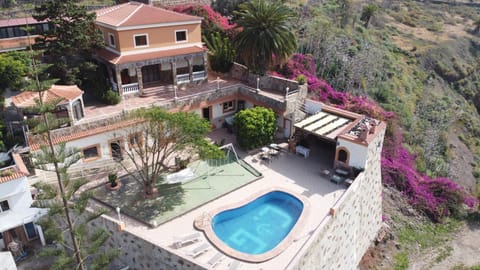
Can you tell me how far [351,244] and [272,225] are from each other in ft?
22.0

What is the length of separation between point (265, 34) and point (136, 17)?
10.9m

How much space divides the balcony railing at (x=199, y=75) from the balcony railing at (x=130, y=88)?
5493 mm

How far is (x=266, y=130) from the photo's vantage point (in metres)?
27.3

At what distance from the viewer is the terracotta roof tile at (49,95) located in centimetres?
2166

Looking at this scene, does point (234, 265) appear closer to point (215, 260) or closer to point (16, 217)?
point (215, 260)

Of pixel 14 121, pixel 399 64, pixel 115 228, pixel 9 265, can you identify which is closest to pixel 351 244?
pixel 115 228

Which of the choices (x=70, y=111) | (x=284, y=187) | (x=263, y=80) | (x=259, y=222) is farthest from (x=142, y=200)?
(x=263, y=80)

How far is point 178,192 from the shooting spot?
22688 mm

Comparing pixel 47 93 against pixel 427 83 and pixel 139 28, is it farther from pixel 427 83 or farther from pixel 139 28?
pixel 427 83

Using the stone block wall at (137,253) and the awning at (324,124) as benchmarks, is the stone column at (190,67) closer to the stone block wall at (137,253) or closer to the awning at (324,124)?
the awning at (324,124)

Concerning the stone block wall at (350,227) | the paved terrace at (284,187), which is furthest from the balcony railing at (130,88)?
the stone block wall at (350,227)

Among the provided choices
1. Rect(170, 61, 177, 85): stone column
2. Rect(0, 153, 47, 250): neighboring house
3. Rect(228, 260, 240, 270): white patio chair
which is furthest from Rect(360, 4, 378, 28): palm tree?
Rect(0, 153, 47, 250): neighboring house

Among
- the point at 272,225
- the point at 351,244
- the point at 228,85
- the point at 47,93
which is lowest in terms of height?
the point at 351,244

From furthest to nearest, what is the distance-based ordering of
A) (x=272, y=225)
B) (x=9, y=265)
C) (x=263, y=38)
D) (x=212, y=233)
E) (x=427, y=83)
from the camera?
1. (x=427, y=83)
2. (x=263, y=38)
3. (x=272, y=225)
4. (x=212, y=233)
5. (x=9, y=265)
